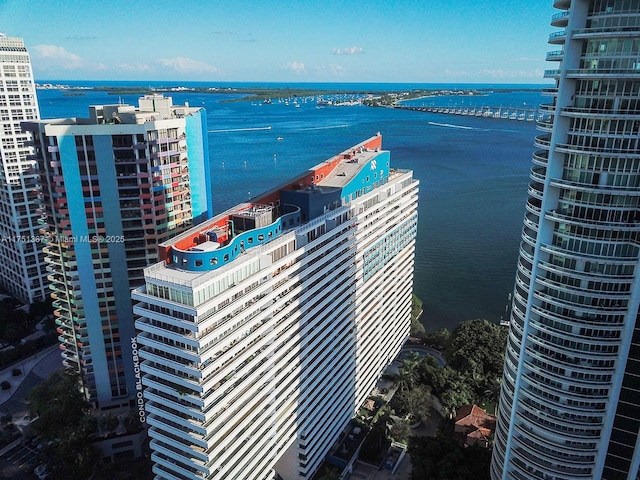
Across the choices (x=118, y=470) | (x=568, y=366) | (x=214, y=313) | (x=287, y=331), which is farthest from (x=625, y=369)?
(x=118, y=470)

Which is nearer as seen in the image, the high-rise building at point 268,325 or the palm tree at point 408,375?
the high-rise building at point 268,325

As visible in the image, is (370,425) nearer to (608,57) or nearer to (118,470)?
(118,470)

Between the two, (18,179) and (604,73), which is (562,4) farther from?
(18,179)

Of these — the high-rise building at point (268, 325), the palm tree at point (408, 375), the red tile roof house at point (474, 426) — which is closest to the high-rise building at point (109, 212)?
the high-rise building at point (268, 325)

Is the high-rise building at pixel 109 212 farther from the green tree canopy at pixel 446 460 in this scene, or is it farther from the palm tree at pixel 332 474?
the green tree canopy at pixel 446 460

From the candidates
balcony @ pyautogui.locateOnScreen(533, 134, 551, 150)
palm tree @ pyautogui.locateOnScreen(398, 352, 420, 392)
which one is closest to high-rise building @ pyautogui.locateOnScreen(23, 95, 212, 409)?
palm tree @ pyautogui.locateOnScreen(398, 352, 420, 392)

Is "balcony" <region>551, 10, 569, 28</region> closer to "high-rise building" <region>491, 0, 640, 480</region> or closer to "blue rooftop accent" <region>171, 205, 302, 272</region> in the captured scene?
"high-rise building" <region>491, 0, 640, 480</region>
